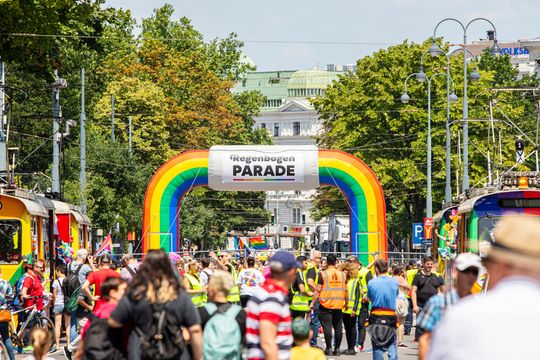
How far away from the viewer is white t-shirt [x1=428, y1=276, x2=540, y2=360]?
14.4 ft

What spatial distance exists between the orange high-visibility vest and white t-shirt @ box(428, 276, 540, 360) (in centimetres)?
1744

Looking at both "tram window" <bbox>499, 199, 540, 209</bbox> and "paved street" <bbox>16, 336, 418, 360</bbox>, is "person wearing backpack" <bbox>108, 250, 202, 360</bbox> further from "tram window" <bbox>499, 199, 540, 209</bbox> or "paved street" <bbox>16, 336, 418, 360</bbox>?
"tram window" <bbox>499, 199, 540, 209</bbox>

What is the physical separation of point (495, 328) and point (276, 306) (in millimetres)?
5521

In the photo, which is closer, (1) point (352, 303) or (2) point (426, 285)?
(1) point (352, 303)

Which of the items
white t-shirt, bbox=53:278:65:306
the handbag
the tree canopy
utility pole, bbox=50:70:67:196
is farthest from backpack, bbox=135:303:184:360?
the tree canopy

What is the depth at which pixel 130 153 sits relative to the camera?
64.9 metres

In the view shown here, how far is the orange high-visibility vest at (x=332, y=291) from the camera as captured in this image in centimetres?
2198

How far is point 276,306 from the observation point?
388 inches

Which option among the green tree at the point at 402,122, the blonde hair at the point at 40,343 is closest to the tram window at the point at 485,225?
the blonde hair at the point at 40,343

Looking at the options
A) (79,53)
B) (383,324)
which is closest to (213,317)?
(383,324)

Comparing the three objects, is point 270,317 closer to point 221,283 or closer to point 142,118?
point 221,283

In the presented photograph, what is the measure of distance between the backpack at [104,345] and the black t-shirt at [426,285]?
13308mm

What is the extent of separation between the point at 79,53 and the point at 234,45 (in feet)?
184

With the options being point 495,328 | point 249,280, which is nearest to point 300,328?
point 495,328
